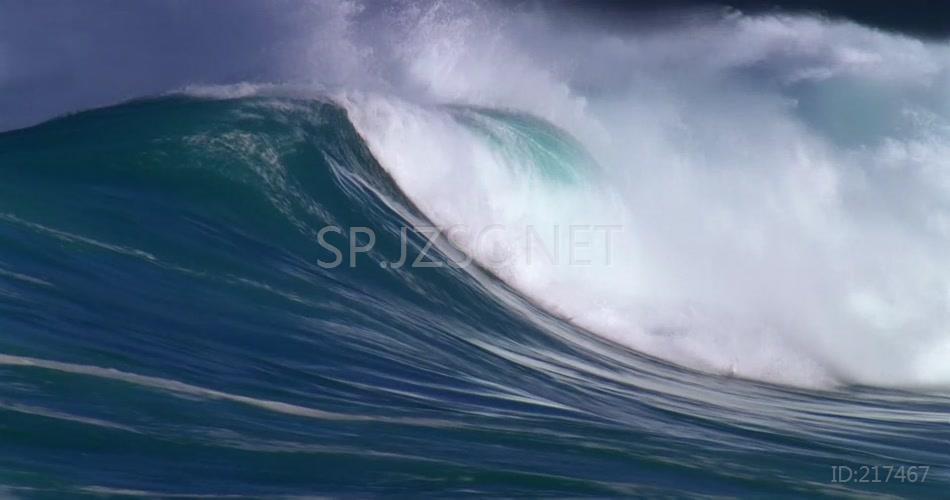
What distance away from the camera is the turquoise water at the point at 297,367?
4688mm

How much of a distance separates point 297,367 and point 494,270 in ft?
11.4

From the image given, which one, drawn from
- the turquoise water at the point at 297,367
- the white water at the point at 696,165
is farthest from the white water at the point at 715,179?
the turquoise water at the point at 297,367

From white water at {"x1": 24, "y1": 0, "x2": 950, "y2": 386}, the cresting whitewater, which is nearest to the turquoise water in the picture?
the cresting whitewater

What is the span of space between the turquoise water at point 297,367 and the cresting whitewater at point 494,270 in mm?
26

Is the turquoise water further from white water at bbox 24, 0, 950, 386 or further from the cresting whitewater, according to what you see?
white water at bbox 24, 0, 950, 386

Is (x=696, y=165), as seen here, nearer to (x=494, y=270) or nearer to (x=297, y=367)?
(x=494, y=270)

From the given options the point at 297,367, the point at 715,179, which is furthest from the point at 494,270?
the point at 297,367

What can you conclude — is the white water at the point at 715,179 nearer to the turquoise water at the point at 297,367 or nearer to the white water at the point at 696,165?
the white water at the point at 696,165

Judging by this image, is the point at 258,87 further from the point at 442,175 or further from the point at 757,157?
the point at 757,157

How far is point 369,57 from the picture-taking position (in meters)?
10.9

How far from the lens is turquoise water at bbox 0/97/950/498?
4688mm

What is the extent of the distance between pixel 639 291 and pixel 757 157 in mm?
3036

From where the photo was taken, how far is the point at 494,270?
9.13 metres

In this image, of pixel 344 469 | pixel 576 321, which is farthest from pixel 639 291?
pixel 344 469
